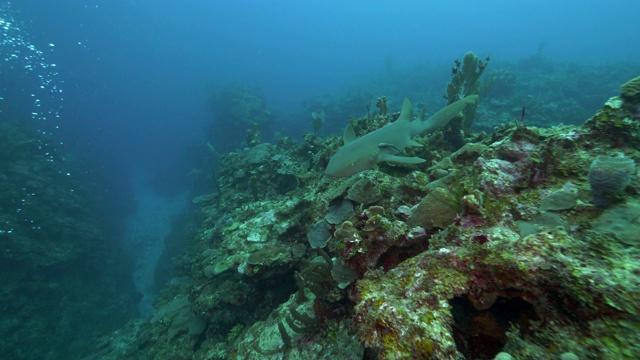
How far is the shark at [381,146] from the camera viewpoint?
13.5ft

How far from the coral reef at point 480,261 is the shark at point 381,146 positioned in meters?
0.28

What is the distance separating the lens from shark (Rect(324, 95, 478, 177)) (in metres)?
4.12

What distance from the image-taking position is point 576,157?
8.31 feet

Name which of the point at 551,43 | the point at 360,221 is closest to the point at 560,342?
the point at 360,221

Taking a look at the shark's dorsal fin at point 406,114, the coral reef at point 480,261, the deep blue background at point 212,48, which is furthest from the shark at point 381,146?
the deep blue background at point 212,48

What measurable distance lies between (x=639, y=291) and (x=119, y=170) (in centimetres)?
4418

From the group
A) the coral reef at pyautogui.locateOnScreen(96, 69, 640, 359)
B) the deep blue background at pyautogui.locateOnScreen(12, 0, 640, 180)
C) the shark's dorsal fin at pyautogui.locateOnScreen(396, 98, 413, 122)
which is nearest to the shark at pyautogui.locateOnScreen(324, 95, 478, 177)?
the shark's dorsal fin at pyautogui.locateOnScreen(396, 98, 413, 122)

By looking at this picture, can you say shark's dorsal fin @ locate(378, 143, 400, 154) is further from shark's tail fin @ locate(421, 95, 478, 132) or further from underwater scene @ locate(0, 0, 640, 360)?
shark's tail fin @ locate(421, 95, 478, 132)

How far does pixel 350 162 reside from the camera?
4047 mm

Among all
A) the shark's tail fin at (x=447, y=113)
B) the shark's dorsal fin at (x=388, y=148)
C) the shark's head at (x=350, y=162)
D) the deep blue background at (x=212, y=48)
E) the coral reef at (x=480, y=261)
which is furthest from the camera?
the deep blue background at (x=212, y=48)

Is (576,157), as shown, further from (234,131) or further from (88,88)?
(88,88)

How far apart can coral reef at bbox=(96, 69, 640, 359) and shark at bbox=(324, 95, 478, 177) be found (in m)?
0.28

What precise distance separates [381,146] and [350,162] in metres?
0.65

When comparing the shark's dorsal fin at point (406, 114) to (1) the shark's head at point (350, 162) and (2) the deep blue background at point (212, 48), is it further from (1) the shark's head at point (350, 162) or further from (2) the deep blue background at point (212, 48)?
(2) the deep blue background at point (212, 48)
